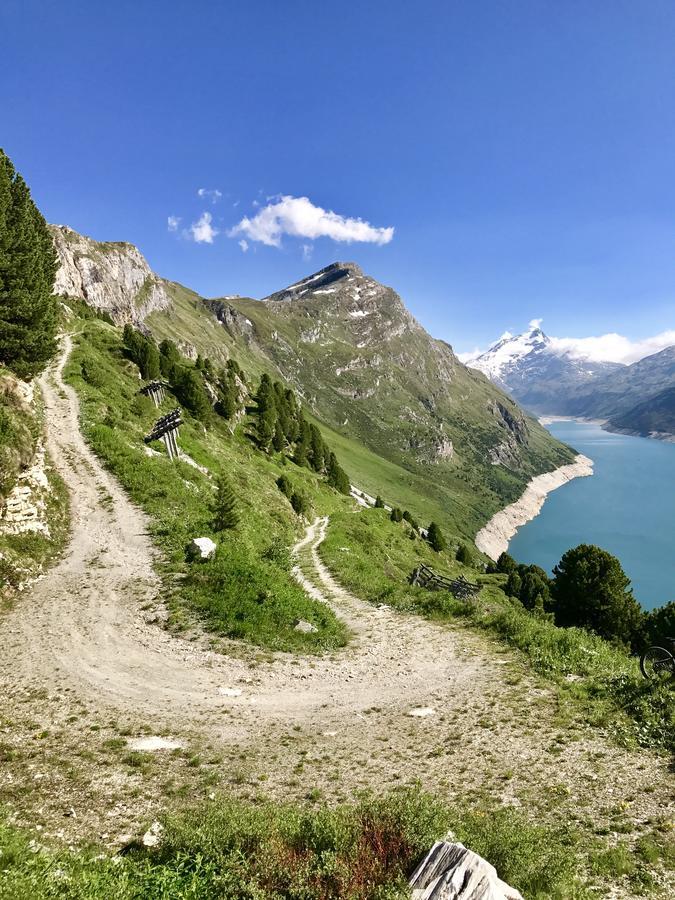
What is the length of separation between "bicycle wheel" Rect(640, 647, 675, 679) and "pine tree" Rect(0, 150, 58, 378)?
4269 centimetres

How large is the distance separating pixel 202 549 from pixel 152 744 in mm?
11676

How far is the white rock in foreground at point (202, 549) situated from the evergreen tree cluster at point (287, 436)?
4982 cm

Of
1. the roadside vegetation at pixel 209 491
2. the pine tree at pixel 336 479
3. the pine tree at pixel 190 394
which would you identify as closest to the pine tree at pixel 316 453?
the pine tree at pixel 336 479

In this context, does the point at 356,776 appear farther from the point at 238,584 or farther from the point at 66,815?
the point at 238,584

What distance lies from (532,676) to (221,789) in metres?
11.8

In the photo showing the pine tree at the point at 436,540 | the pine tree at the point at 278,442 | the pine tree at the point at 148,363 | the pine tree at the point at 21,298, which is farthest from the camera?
the pine tree at the point at 436,540

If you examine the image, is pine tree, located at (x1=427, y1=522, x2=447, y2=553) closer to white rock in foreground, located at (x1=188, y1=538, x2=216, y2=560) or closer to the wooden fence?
the wooden fence

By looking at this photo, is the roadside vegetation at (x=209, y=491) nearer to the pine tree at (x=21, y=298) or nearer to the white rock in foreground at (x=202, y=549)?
the white rock in foreground at (x=202, y=549)

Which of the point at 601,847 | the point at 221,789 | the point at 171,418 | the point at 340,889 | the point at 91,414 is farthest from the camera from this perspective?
the point at 171,418

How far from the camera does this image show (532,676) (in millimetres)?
16656

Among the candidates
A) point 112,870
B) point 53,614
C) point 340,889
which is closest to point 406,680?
point 340,889

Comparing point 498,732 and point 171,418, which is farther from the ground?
point 171,418

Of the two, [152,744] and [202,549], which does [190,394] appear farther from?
[152,744]

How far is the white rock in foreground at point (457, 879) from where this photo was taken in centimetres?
677
